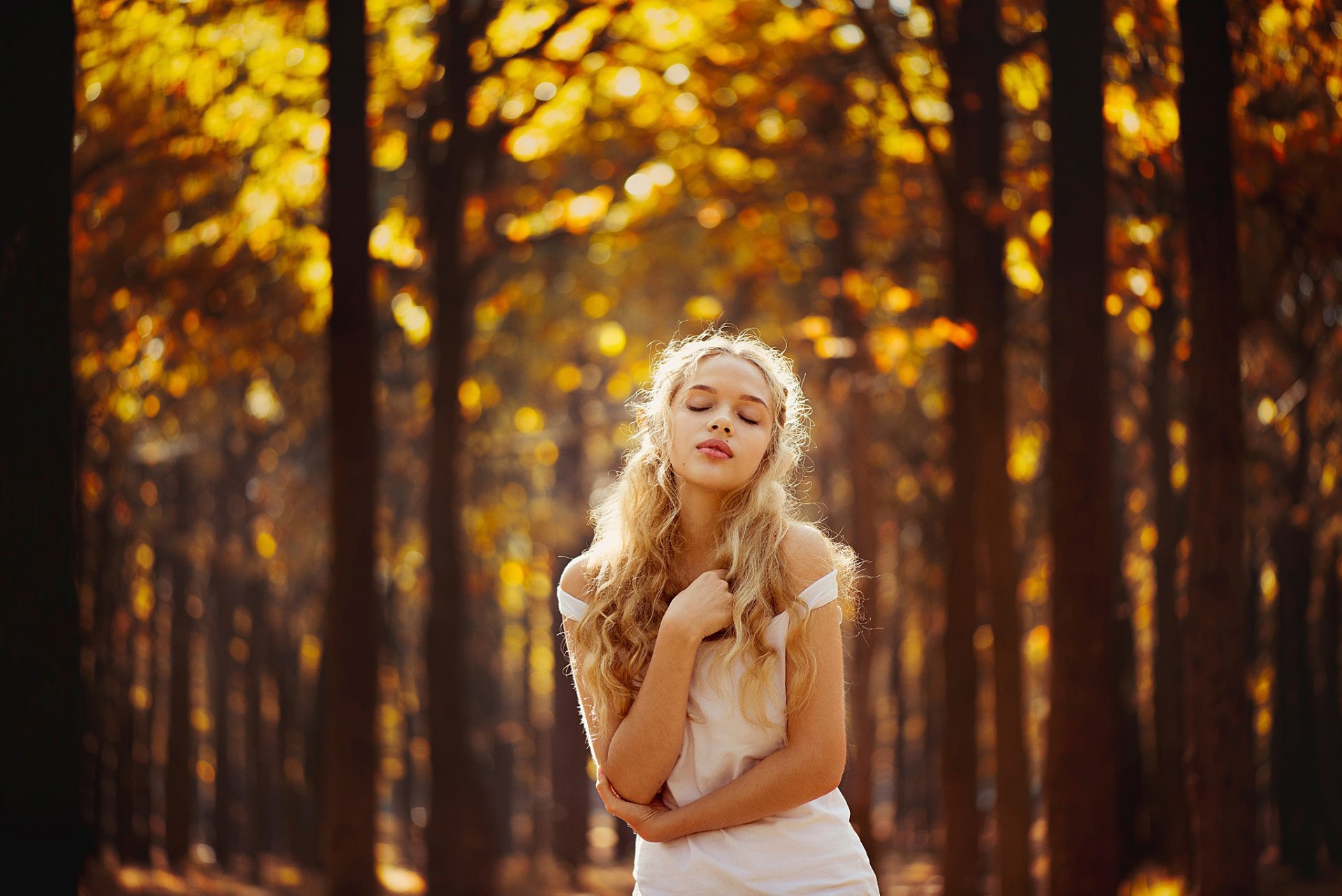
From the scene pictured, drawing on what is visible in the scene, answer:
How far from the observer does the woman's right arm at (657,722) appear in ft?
10.7

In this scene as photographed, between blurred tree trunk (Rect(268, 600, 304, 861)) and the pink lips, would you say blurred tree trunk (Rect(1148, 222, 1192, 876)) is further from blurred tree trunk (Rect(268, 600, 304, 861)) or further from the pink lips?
blurred tree trunk (Rect(268, 600, 304, 861))

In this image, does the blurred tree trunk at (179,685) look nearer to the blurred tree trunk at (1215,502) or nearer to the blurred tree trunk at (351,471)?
the blurred tree trunk at (351,471)

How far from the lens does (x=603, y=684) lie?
3.42m

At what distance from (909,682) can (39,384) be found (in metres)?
33.3

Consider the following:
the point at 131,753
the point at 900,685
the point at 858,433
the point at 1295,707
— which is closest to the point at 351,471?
the point at 858,433

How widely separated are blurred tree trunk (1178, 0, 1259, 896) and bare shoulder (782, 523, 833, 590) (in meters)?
5.35

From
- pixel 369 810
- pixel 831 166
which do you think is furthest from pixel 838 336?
pixel 369 810

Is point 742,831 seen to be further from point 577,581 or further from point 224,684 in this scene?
point 224,684

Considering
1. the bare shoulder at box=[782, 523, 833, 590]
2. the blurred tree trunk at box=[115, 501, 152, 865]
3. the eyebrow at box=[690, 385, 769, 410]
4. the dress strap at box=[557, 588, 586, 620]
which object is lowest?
the blurred tree trunk at box=[115, 501, 152, 865]

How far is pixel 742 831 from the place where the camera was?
3.32m

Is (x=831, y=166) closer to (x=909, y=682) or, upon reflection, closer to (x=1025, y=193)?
(x=1025, y=193)

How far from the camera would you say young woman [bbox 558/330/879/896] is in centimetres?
326

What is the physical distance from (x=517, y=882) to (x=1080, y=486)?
52.6 feet

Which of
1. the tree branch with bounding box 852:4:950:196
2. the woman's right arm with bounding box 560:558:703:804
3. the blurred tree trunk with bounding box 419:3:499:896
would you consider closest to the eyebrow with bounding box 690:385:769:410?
the woman's right arm with bounding box 560:558:703:804
